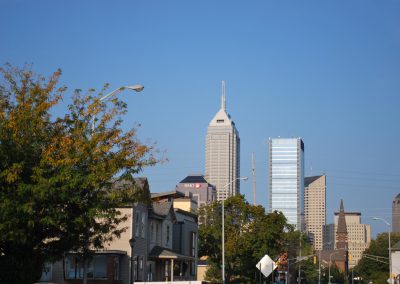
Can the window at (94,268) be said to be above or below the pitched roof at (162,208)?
below

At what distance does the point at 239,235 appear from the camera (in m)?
74.5

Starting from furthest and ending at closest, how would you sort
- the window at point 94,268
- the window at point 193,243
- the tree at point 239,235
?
the tree at point 239,235
the window at point 193,243
the window at point 94,268

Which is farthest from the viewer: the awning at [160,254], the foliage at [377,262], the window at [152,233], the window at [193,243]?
the foliage at [377,262]

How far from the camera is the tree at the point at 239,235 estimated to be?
7375cm

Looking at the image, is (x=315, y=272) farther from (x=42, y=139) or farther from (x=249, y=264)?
(x=42, y=139)

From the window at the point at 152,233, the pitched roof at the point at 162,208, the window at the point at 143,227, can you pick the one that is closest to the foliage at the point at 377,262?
the pitched roof at the point at 162,208

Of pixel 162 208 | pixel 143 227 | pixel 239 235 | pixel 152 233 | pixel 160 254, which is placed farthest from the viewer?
pixel 239 235

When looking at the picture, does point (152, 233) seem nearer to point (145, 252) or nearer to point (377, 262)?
point (145, 252)

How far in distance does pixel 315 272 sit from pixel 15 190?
13789 cm

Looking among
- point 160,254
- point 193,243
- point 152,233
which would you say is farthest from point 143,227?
point 193,243

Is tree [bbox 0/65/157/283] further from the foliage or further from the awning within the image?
the foliage

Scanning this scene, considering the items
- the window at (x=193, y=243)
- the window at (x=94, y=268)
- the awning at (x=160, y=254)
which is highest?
the window at (x=193, y=243)

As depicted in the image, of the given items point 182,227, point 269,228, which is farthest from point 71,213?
point 269,228

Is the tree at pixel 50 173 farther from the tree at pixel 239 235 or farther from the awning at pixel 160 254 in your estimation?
the tree at pixel 239 235
